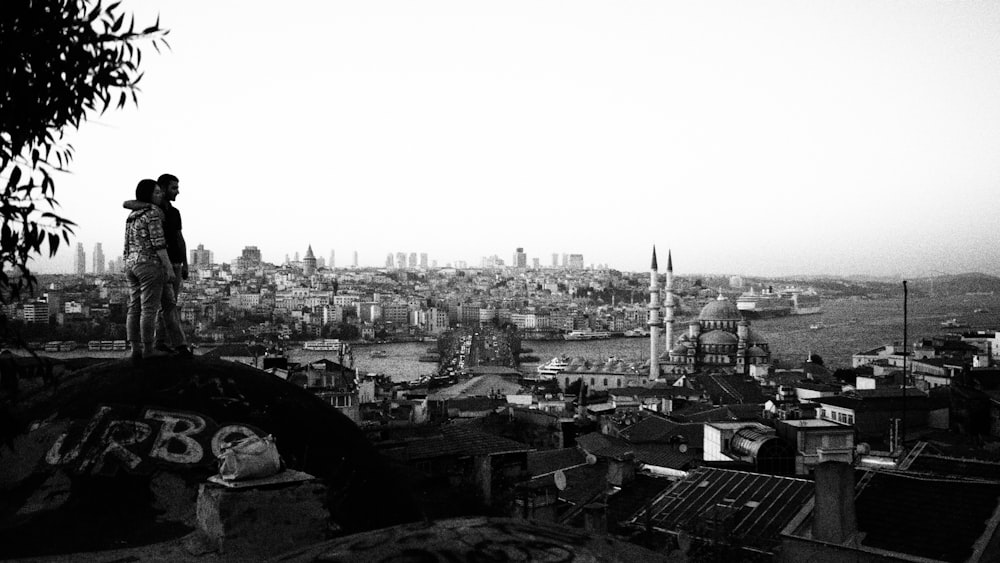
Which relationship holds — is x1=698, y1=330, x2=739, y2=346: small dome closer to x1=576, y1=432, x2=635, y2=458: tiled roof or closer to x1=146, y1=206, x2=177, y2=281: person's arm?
x1=576, y1=432, x2=635, y2=458: tiled roof

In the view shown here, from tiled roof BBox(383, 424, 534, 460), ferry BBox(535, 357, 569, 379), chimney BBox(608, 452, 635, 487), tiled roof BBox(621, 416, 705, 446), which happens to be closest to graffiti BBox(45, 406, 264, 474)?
tiled roof BBox(383, 424, 534, 460)

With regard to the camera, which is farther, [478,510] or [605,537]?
[478,510]

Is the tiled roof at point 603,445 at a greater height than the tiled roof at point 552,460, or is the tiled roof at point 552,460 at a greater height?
Result: the tiled roof at point 552,460

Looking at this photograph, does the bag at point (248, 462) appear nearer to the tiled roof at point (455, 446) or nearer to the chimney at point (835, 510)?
the chimney at point (835, 510)

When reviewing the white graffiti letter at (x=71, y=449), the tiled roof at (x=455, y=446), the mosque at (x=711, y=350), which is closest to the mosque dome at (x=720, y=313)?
the mosque at (x=711, y=350)

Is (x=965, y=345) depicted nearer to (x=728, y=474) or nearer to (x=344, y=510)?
(x=728, y=474)

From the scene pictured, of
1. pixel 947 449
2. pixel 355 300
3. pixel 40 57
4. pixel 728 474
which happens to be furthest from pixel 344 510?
pixel 355 300
